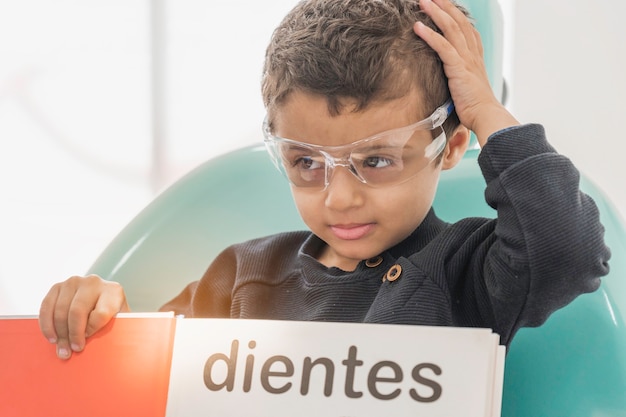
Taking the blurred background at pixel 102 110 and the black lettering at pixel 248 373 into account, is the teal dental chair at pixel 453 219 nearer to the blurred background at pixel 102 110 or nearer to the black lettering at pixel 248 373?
the black lettering at pixel 248 373

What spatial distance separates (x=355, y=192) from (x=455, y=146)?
15 centimetres

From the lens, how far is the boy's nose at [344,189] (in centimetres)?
81

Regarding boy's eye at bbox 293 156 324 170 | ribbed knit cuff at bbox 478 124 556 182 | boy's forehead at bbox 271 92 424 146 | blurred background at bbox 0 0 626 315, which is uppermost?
boy's forehead at bbox 271 92 424 146

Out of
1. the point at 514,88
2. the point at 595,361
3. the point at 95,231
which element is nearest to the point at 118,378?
the point at 595,361

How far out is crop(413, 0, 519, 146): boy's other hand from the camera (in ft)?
2.71

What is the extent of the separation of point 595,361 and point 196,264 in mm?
479

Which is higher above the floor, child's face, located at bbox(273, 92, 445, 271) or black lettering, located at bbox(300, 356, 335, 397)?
child's face, located at bbox(273, 92, 445, 271)

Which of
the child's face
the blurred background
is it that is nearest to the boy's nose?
the child's face

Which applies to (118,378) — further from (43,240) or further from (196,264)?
(43,240)

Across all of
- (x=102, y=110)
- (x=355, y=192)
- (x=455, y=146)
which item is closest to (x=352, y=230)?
(x=355, y=192)

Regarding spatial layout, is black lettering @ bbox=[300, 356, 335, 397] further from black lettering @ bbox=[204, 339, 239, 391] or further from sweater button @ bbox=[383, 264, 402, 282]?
sweater button @ bbox=[383, 264, 402, 282]

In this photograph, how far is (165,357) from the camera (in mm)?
689

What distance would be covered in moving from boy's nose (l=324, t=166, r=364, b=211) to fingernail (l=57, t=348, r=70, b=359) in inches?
10.0

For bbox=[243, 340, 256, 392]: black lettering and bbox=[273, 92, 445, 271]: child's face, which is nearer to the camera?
bbox=[243, 340, 256, 392]: black lettering
